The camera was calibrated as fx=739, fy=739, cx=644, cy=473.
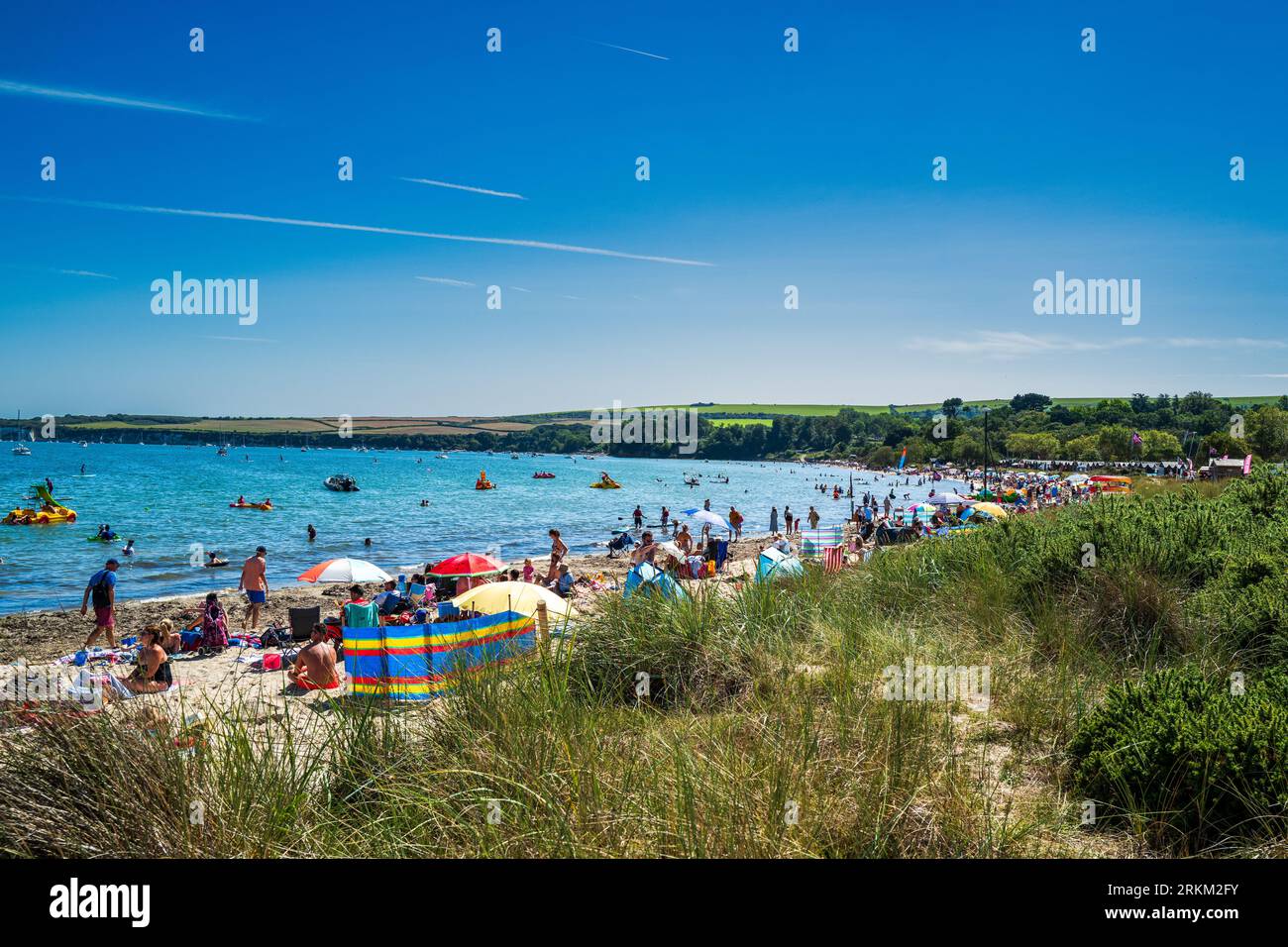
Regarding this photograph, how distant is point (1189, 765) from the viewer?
3.61 metres

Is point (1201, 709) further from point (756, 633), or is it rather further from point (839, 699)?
point (756, 633)

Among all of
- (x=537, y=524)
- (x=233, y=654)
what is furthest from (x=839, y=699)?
(x=537, y=524)

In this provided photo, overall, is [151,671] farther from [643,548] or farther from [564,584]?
[643,548]

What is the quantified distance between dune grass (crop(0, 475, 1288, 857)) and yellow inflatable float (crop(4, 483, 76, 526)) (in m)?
42.0

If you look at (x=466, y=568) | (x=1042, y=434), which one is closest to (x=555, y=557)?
(x=466, y=568)

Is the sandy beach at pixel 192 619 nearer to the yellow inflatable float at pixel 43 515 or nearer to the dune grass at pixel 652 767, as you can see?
the dune grass at pixel 652 767

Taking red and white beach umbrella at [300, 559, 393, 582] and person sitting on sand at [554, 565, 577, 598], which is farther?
person sitting on sand at [554, 565, 577, 598]

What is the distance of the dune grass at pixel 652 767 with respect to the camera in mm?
2898

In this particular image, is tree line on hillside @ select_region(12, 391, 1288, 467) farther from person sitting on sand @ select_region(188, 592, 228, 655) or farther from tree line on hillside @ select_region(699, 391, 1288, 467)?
person sitting on sand @ select_region(188, 592, 228, 655)

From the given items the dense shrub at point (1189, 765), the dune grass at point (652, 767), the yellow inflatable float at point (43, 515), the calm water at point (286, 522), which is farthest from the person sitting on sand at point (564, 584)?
the yellow inflatable float at point (43, 515)

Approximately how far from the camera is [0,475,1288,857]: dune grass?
9.51 ft

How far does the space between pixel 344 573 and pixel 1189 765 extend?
1434 centimetres

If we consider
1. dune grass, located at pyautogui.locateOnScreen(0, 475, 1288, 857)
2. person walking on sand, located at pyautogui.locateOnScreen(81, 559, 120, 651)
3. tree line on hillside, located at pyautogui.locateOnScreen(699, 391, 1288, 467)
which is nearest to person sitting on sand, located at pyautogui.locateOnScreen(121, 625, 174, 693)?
person walking on sand, located at pyautogui.locateOnScreen(81, 559, 120, 651)
